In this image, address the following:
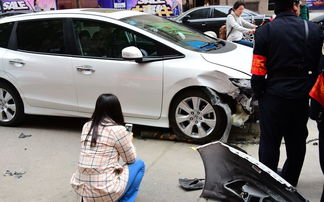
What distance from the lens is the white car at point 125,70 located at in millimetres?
4484

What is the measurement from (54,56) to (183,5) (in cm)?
1586

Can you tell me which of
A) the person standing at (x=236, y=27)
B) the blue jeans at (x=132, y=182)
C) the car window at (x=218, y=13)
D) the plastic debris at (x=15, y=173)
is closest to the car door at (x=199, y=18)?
the car window at (x=218, y=13)

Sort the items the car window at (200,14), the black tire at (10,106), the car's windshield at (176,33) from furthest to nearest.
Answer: the car window at (200,14)
the black tire at (10,106)
the car's windshield at (176,33)

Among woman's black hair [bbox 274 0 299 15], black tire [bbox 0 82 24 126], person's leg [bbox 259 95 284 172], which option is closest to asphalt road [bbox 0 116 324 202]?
black tire [bbox 0 82 24 126]

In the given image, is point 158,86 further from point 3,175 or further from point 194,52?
point 3,175

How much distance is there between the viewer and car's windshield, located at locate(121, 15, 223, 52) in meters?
4.84

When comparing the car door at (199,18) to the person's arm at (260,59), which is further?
the car door at (199,18)

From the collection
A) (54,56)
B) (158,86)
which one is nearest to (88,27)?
(54,56)

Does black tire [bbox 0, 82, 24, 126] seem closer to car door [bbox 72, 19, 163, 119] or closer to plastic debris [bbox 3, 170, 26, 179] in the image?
car door [bbox 72, 19, 163, 119]

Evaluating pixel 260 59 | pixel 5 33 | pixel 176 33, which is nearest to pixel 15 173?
pixel 5 33

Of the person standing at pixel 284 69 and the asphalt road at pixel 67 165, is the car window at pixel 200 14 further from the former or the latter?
the person standing at pixel 284 69

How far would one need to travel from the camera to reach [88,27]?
506cm

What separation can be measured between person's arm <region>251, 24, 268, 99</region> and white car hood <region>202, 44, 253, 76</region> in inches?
54.1

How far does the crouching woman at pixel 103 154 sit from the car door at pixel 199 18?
10.7 m
